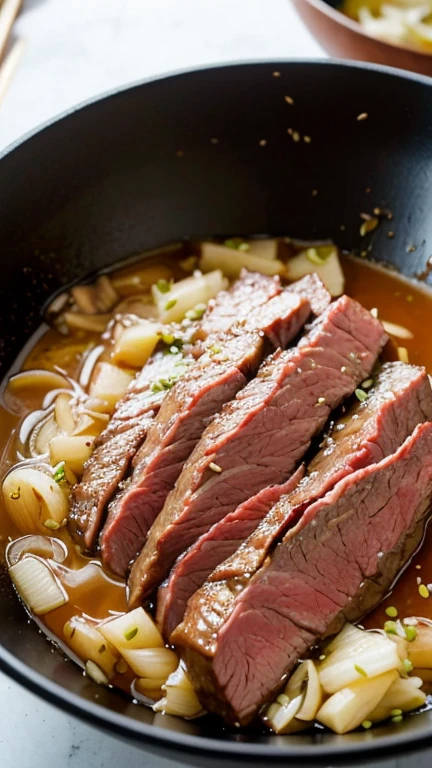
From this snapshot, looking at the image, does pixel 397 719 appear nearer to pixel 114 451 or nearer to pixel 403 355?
pixel 114 451

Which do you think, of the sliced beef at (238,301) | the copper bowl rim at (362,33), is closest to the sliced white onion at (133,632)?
the sliced beef at (238,301)

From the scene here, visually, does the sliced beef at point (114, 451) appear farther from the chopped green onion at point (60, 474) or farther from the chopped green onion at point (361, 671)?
the chopped green onion at point (361, 671)

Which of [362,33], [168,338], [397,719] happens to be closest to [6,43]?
[362,33]

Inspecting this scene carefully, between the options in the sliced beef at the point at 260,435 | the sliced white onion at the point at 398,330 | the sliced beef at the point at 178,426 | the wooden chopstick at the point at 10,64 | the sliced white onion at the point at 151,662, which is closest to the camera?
the sliced white onion at the point at 151,662

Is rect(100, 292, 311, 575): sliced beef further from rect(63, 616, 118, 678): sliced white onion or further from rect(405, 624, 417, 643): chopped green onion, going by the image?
rect(405, 624, 417, 643): chopped green onion

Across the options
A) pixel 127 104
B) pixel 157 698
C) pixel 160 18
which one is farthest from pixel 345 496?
pixel 160 18

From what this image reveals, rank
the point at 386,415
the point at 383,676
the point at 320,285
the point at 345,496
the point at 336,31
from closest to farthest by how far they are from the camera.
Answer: the point at 383,676 < the point at 345,496 < the point at 386,415 < the point at 320,285 < the point at 336,31

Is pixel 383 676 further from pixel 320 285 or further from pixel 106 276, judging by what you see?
pixel 106 276
